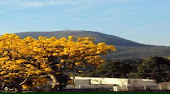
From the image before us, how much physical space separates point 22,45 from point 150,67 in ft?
221

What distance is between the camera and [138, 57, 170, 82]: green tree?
96.2 m

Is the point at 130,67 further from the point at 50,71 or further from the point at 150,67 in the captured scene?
the point at 50,71

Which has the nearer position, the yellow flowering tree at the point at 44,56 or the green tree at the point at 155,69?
the yellow flowering tree at the point at 44,56

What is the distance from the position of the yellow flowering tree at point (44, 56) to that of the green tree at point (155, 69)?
60476 mm

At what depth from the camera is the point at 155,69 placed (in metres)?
99.2

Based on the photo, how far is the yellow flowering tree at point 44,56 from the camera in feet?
118

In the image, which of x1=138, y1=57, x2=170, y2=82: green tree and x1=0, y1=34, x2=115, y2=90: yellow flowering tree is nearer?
x1=0, y1=34, x2=115, y2=90: yellow flowering tree

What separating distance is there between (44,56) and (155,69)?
66.3 m

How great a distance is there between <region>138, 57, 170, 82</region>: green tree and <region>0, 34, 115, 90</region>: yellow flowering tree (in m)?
60.5

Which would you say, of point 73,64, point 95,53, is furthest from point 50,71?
point 95,53

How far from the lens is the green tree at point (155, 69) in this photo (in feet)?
316

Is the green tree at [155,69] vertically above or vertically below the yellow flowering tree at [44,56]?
below

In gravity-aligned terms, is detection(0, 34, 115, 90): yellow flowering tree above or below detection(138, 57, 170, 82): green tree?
above

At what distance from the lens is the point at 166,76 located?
98.4 metres
